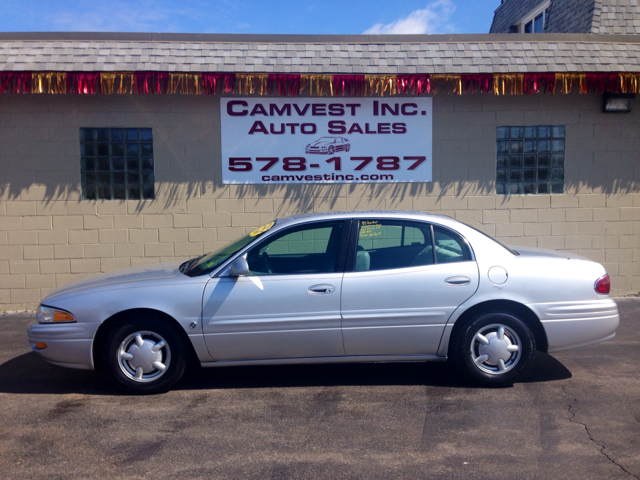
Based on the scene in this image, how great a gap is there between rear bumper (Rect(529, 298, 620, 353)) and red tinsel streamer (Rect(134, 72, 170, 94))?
5.71 metres

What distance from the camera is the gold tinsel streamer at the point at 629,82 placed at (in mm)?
8484

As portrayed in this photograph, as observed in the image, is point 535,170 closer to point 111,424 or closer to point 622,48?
point 622,48

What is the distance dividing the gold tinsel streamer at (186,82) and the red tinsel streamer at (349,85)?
1876 mm

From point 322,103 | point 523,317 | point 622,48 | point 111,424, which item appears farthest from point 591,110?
point 111,424

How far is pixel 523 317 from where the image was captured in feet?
17.3

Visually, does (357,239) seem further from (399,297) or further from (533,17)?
(533,17)

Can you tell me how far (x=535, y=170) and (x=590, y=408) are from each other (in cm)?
507

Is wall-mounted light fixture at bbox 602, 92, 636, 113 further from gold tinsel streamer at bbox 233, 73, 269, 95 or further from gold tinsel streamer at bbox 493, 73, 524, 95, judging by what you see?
gold tinsel streamer at bbox 233, 73, 269, 95

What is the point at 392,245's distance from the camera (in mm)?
5441

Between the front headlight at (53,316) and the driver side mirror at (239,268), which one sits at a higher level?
the driver side mirror at (239,268)

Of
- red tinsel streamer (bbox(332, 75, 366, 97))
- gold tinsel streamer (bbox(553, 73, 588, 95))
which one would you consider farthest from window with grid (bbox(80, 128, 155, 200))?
gold tinsel streamer (bbox(553, 73, 588, 95))

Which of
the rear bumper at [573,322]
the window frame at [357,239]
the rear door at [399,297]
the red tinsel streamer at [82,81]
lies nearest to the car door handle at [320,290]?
the rear door at [399,297]

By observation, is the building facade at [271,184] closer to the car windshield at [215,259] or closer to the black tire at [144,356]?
the car windshield at [215,259]

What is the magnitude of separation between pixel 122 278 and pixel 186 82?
12.4ft
